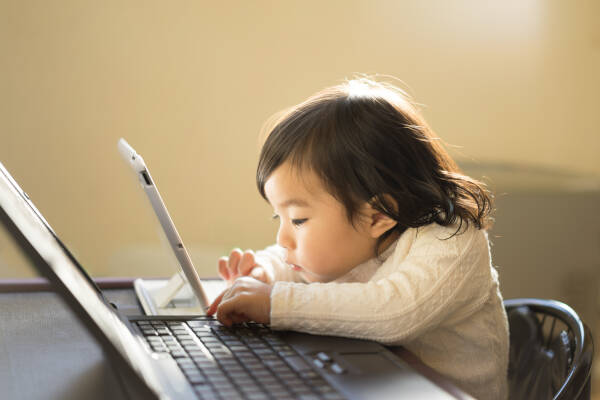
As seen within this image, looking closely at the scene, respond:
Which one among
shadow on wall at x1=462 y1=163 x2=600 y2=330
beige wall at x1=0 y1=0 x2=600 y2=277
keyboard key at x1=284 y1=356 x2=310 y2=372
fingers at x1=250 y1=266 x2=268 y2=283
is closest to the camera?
A: keyboard key at x1=284 y1=356 x2=310 y2=372

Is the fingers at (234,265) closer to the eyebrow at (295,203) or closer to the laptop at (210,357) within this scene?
the eyebrow at (295,203)

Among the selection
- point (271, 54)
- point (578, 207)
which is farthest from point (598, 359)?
point (271, 54)

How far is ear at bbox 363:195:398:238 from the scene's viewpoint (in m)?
0.82

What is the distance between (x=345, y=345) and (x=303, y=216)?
220 millimetres

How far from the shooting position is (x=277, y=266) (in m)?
1.02

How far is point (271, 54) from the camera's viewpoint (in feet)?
6.28

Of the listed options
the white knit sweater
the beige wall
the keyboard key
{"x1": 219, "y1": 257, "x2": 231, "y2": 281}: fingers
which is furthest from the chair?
the beige wall

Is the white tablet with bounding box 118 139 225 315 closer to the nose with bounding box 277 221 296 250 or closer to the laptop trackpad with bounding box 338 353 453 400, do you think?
the nose with bounding box 277 221 296 250

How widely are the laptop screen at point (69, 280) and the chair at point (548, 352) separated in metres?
0.49

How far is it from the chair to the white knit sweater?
0.08 metres

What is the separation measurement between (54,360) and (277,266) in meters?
0.51

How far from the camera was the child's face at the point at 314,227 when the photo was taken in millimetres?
815

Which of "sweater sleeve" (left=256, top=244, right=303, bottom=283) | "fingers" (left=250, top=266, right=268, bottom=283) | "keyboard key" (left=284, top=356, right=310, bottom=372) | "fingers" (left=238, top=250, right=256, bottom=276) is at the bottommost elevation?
"sweater sleeve" (left=256, top=244, right=303, bottom=283)

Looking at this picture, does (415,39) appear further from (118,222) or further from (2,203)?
(2,203)
